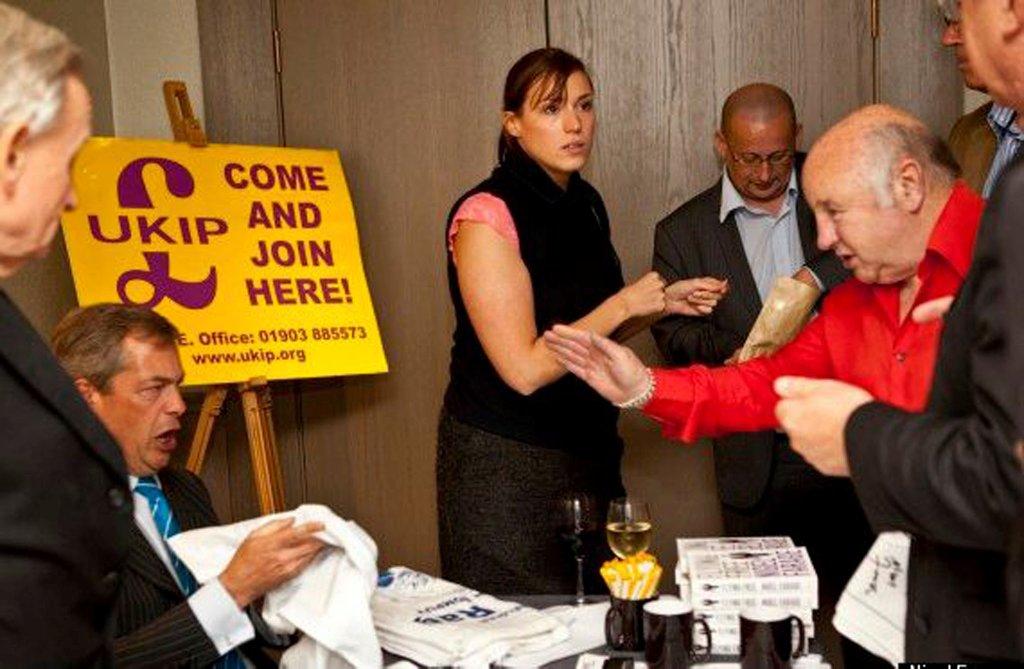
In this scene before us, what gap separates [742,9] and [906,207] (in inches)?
77.0

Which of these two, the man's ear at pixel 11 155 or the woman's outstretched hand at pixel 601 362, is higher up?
the man's ear at pixel 11 155

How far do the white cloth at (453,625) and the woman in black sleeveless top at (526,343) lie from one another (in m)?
0.53

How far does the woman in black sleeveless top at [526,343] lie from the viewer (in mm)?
2381

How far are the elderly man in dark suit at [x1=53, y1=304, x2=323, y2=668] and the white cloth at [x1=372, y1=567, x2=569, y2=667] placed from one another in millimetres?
182

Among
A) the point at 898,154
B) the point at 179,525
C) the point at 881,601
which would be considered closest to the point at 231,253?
the point at 179,525

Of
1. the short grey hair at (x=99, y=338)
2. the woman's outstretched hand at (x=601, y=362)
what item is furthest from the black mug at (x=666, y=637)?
the short grey hair at (x=99, y=338)

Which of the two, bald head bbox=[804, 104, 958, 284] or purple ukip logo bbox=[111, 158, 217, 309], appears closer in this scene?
bald head bbox=[804, 104, 958, 284]

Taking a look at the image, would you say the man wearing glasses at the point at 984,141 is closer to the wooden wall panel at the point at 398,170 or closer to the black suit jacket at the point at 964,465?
the wooden wall panel at the point at 398,170

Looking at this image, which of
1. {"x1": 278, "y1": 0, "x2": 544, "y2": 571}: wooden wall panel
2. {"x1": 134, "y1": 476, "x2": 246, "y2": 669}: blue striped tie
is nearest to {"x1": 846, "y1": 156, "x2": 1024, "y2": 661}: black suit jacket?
{"x1": 134, "y1": 476, "x2": 246, "y2": 669}: blue striped tie

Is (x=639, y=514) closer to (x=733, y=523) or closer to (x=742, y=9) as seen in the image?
(x=733, y=523)

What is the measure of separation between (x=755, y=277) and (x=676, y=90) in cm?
80

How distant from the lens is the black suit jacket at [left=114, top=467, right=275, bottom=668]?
5.67 feet

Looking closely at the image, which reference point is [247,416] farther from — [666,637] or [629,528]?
[666,637]

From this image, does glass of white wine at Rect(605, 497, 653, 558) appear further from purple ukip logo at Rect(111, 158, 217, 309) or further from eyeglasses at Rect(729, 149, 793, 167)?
purple ukip logo at Rect(111, 158, 217, 309)
